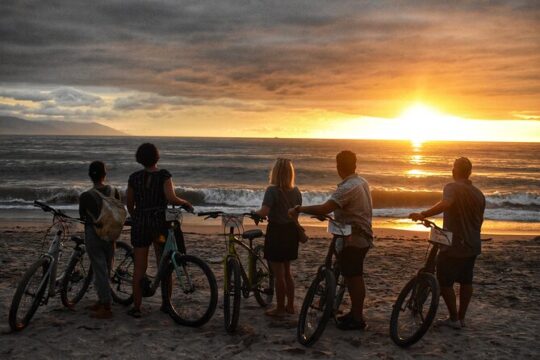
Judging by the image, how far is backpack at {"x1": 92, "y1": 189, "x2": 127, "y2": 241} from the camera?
17.2 ft

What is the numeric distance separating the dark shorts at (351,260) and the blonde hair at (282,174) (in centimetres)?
97

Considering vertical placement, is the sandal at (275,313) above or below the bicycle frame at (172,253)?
below

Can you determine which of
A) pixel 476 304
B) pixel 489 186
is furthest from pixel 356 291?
pixel 489 186

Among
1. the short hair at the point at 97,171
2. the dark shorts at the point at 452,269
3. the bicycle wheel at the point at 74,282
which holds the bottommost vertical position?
the bicycle wheel at the point at 74,282

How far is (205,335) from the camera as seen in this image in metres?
5.14

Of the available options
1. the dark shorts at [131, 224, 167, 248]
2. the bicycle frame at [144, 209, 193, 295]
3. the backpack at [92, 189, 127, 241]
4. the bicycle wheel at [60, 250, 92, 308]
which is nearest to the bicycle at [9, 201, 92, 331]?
the bicycle wheel at [60, 250, 92, 308]

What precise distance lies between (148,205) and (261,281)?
1.68m

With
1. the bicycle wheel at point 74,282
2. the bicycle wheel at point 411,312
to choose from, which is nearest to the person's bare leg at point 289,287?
the bicycle wheel at point 411,312

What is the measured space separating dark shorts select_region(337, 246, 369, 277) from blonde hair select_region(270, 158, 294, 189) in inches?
38.2

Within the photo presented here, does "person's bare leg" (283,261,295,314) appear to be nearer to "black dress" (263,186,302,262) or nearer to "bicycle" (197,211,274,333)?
"black dress" (263,186,302,262)

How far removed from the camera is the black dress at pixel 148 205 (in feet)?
17.3

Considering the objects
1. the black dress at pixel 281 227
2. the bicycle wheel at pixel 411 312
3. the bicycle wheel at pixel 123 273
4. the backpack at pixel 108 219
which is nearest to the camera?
the bicycle wheel at pixel 411 312

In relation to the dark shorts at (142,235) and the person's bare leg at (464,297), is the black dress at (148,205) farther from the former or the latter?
the person's bare leg at (464,297)

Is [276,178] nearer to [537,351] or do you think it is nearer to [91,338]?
[91,338]
